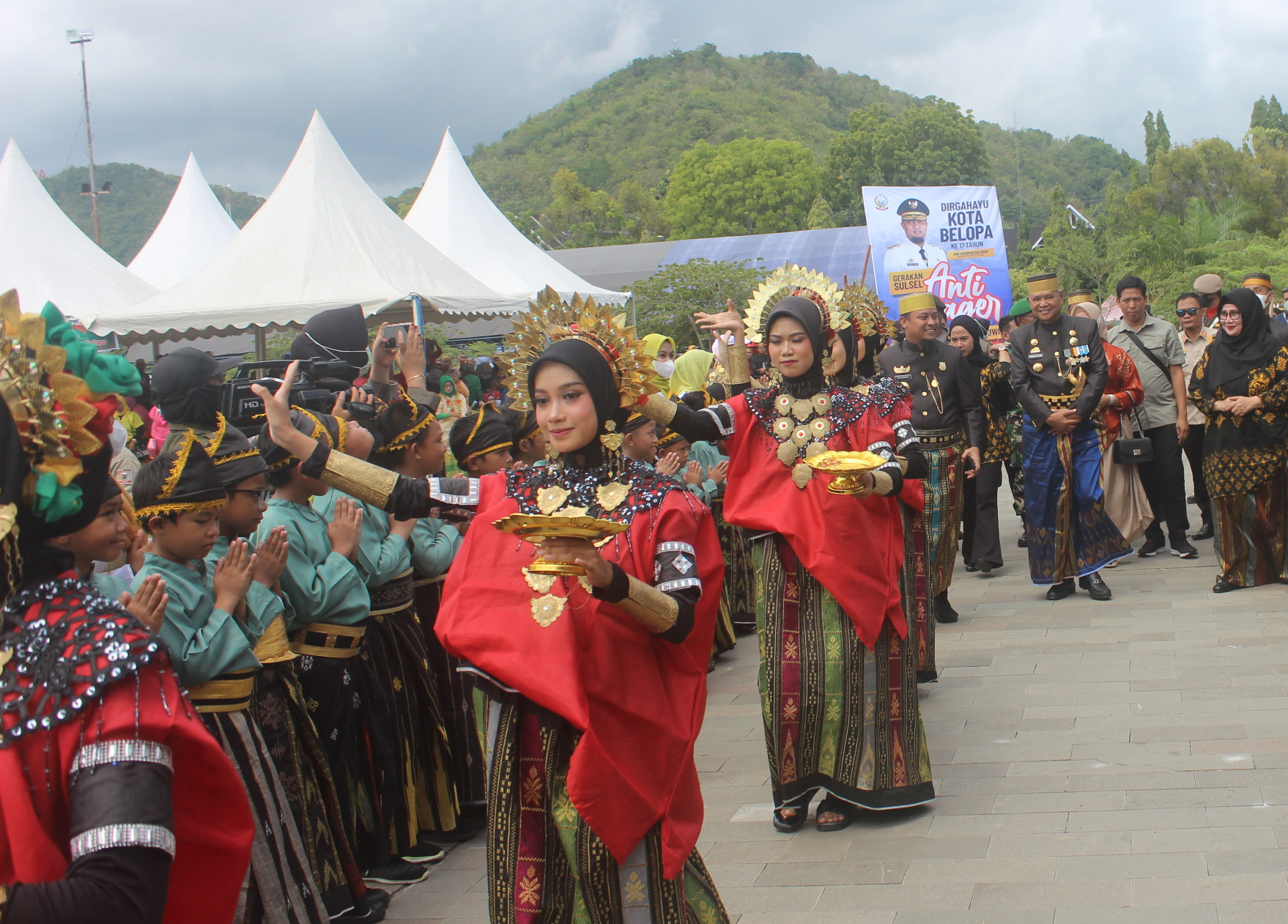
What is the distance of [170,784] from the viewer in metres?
1.72

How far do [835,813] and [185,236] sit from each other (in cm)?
2024

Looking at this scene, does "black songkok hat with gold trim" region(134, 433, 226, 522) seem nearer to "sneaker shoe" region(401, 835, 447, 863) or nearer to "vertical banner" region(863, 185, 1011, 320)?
"sneaker shoe" region(401, 835, 447, 863)

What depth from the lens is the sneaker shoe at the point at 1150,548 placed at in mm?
10039

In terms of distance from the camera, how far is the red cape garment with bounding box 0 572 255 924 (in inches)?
65.4

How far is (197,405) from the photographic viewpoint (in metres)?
4.22

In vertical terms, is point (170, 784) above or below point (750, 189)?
below

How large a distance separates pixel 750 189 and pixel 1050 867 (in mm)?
71619

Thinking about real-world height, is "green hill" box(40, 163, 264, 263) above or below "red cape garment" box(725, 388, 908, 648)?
above

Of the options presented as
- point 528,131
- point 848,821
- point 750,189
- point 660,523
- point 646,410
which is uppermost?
point 528,131

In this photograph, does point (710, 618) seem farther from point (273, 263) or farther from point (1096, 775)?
point (273, 263)

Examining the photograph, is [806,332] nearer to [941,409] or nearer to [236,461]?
[236,461]

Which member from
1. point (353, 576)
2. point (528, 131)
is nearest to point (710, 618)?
point (353, 576)

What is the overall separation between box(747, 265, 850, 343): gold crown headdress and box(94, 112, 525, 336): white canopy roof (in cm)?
832

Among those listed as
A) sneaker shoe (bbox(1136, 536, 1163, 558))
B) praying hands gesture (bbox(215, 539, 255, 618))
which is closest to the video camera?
praying hands gesture (bbox(215, 539, 255, 618))
